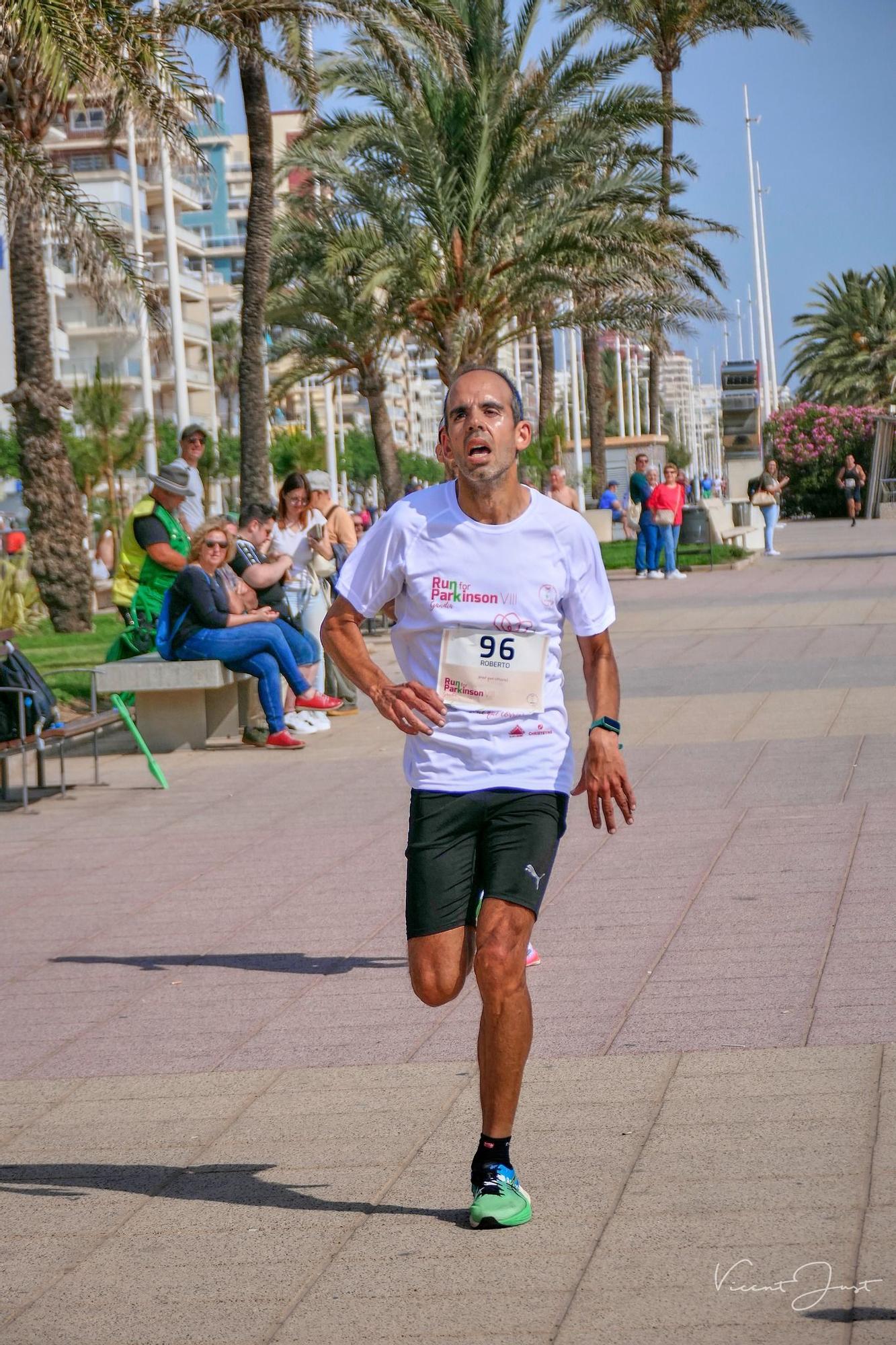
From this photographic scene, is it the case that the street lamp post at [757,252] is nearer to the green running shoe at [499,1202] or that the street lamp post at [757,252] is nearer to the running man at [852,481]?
the running man at [852,481]

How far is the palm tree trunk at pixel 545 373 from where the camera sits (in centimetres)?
3834

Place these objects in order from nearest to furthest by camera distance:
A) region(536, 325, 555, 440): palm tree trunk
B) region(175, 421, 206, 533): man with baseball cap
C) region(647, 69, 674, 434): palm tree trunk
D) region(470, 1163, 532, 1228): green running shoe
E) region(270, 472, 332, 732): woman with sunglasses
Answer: region(470, 1163, 532, 1228): green running shoe < region(270, 472, 332, 732): woman with sunglasses < region(175, 421, 206, 533): man with baseball cap < region(647, 69, 674, 434): palm tree trunk < region(536, 325, 555, 440): palm tree trunk

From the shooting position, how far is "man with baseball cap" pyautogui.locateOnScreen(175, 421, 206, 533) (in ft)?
45.5

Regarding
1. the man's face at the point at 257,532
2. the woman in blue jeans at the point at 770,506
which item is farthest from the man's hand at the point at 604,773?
the woman in blue jeans at the point at 770,506

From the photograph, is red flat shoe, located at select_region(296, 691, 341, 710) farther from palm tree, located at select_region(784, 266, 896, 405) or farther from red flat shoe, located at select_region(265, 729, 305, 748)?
palm tree, located at select_region(784, 266, 896, 405)

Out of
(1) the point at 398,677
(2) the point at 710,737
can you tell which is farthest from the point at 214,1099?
(1) the point at 398,677

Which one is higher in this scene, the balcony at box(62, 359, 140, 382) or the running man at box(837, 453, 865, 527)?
the balcony at box(62, 359, 140, 382)

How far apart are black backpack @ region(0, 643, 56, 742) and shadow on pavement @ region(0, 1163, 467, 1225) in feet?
18.5

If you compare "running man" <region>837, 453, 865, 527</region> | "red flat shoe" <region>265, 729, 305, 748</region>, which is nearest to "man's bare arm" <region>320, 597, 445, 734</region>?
"red flat shoe" <region>265, 729, 305, 748</region>

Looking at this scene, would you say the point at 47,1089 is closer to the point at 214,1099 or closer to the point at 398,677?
the point at 214,1099

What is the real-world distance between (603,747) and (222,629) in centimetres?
789

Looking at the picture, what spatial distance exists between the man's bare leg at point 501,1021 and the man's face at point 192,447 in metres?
10.3

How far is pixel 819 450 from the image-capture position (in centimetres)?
5594

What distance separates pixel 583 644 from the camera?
14.1 feet
